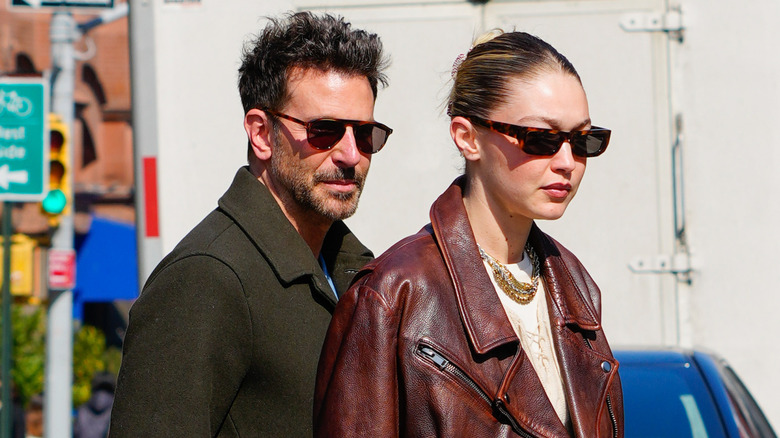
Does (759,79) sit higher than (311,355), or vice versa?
(759,79)

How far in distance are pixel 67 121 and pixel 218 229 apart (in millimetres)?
6326

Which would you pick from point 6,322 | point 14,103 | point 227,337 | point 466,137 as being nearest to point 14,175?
point 14,103

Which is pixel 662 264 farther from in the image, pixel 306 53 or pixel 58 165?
pixel 58 165

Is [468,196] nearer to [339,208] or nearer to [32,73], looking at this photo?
[339,208]

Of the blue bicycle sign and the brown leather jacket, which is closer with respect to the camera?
the brown leather jacket

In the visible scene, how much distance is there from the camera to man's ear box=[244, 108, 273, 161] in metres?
2.57

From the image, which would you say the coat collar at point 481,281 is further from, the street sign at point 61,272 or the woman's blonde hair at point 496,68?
the street sign at point 61,272

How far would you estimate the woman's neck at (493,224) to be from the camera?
2002mm

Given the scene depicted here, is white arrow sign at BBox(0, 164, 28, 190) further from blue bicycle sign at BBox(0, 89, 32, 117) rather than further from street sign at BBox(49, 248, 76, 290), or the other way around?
street sign at BBox(49, 248, 76, 290)

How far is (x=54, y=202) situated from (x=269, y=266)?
5906 millimetres

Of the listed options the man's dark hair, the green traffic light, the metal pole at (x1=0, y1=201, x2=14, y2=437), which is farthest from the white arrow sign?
the man's dark hair

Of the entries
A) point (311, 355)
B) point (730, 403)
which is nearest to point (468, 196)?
point (311, 355)

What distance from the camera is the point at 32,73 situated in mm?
15281

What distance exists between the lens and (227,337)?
6.96 ft
